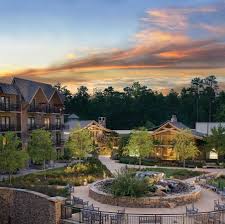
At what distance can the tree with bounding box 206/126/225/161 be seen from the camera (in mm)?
48156

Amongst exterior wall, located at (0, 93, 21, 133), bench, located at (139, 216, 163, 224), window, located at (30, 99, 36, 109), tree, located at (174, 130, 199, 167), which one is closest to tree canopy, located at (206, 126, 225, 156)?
tree, located at (174, 130, 199, 167)

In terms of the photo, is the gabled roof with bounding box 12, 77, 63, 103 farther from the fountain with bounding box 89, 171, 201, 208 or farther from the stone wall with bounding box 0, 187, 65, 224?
the stone wall with bounding box 0, 187, 65, 224

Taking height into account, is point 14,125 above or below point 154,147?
above

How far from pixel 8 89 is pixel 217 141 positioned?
85.4ft

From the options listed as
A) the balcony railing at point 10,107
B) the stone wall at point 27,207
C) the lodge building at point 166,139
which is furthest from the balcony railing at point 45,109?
the stone wall at point 27,207

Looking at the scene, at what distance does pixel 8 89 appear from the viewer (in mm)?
42781

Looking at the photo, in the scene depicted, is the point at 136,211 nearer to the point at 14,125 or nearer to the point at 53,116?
the point at 14,125

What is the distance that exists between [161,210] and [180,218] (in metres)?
2.62

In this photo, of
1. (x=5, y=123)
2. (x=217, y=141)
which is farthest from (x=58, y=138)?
(x=217, y=141)

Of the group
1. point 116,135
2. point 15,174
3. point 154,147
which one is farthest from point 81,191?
point 116,135

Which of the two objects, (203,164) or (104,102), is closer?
(203,164)

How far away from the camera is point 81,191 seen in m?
28.0

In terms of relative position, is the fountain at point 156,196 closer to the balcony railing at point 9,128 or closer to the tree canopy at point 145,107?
the balcony railing at point 9,128

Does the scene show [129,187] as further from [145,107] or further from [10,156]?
[145,107]
